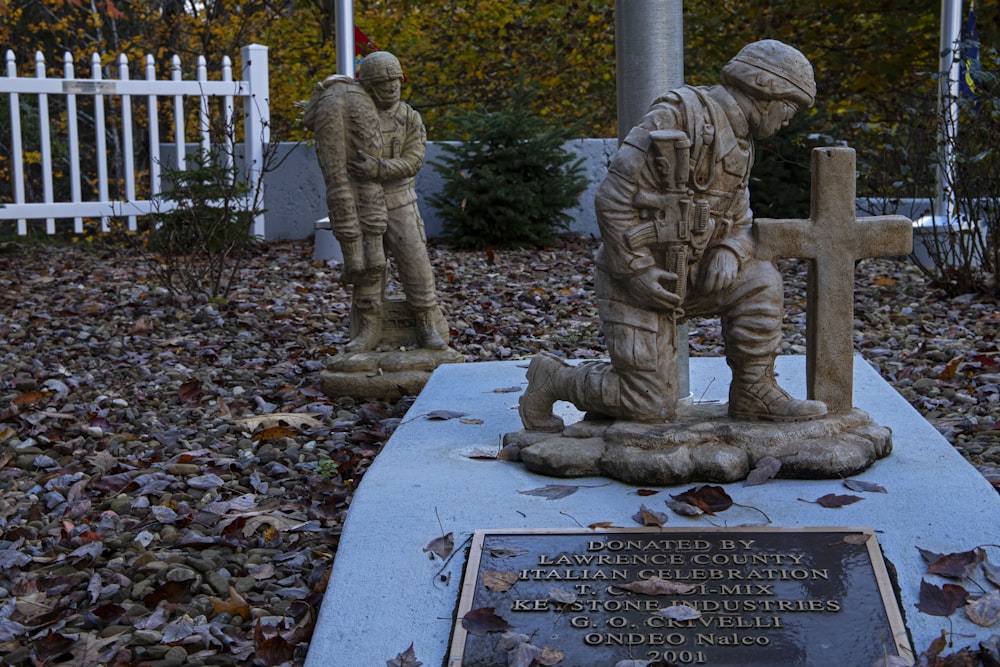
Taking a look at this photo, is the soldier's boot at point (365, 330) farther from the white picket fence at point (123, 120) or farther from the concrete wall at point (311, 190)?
the concrete wall at point (311, 190)

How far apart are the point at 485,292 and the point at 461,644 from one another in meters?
6.44

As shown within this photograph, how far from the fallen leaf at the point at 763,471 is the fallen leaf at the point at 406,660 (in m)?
1.48

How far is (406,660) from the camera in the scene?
3.06 meters

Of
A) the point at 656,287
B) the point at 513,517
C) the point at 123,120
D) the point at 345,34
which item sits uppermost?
the point at 345,34

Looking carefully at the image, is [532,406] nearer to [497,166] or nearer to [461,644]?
[461,644]

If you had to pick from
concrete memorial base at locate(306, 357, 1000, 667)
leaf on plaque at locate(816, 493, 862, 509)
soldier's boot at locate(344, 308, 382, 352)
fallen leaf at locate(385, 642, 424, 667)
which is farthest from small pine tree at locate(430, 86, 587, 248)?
fallen leaf at locate(385, 642, 424, 667)

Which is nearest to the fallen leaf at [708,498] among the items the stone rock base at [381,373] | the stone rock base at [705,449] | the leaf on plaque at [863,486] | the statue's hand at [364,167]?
the stone rock base at [705,449]

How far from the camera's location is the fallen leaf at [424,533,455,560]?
11.7 ft

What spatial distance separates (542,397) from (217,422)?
2077 mm

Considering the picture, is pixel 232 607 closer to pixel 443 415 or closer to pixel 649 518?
pixel 649 518

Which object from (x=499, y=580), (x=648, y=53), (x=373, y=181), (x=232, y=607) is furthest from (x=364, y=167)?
(x=499, y=580)

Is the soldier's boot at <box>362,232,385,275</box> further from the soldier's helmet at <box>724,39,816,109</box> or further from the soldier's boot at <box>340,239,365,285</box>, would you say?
the soldier's helmet at <box>724,39,816,109</box>

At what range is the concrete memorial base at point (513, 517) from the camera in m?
3.17

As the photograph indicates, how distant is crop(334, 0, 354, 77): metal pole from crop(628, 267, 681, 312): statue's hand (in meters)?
6.33
